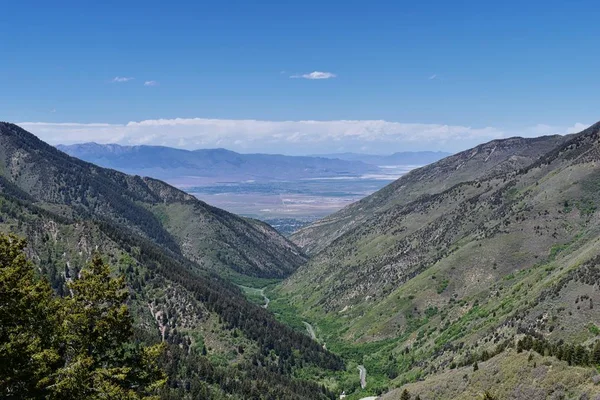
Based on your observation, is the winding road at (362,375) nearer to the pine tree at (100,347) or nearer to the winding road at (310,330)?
the winding road at (310,330)

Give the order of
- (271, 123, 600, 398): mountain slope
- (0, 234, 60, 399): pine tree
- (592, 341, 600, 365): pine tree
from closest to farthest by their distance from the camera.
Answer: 1. (0, 234, 60, 399): pine tree
2. (592, 341, 600, 365): pine tree
3. (271, 123, 600, 398): mountain slope

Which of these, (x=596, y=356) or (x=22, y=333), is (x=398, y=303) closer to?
(x=596, y=356)

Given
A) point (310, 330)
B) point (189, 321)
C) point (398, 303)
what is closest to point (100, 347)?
point (189, 321)

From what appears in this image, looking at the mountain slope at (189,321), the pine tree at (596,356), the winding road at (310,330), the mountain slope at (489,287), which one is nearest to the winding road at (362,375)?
the mountain slope at (489,287)

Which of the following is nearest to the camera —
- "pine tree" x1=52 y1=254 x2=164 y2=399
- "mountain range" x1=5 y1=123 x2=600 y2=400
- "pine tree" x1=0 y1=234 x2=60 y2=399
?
"pine tree" x1=0 y1=234 x2=60 y2=399

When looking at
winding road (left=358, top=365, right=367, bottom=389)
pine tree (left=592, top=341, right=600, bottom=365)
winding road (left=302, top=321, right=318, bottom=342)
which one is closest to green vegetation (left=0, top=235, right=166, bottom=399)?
pine tree (left=592, top=341, right=600, bottom=365)

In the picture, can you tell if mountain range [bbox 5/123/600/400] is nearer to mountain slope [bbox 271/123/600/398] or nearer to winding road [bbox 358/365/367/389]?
mountain slope [bbox 271/123/600/398]

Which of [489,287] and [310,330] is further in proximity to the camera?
[310,330]

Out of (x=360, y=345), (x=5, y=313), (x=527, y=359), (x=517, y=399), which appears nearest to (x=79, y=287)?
(x=5, y=313)

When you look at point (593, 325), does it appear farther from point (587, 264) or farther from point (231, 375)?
point (231, 375)

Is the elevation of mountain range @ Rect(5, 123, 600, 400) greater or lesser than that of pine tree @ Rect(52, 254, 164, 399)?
lesser

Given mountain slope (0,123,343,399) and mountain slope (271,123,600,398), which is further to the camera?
mountain slope (0,123,343,399)
